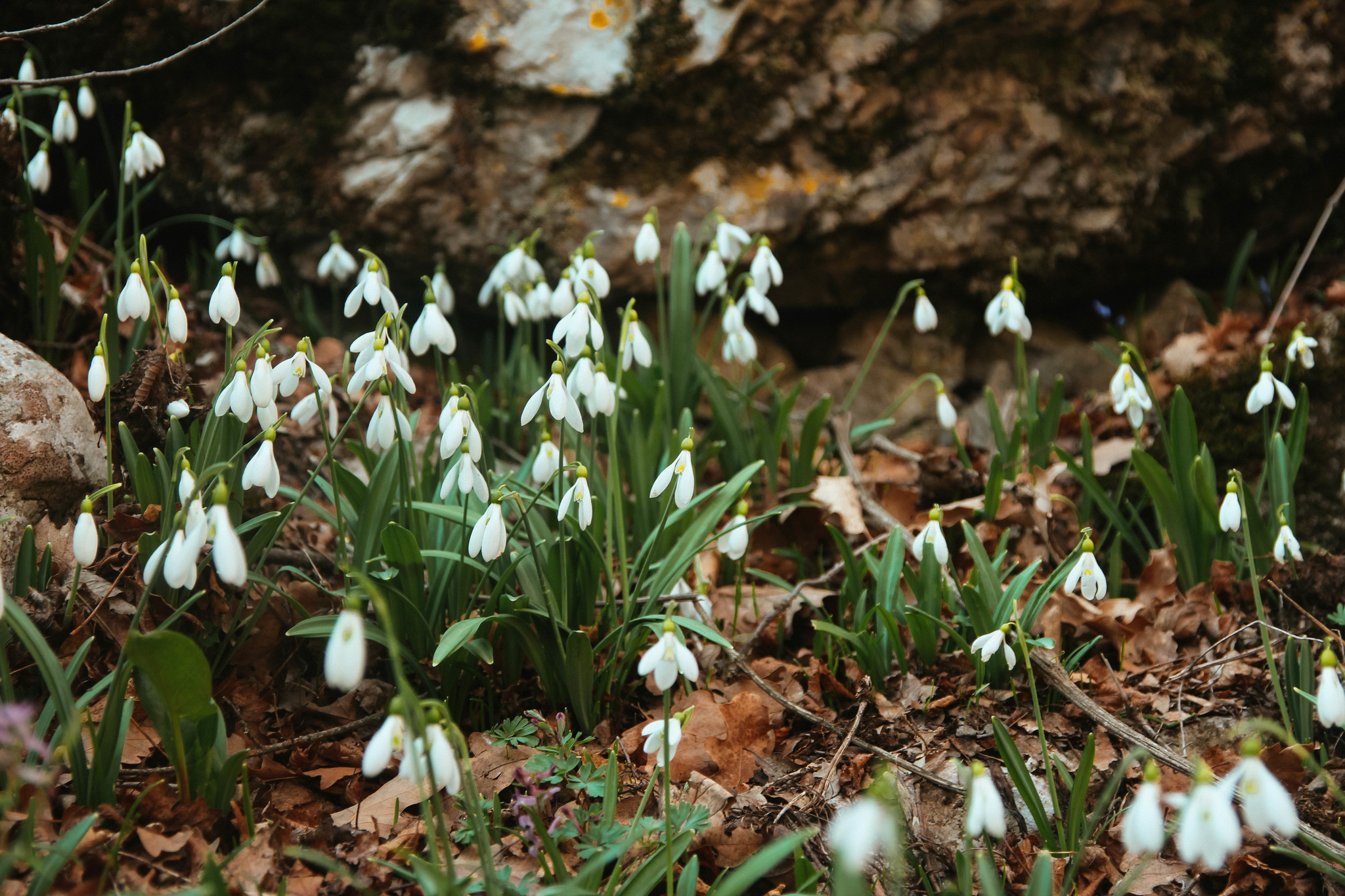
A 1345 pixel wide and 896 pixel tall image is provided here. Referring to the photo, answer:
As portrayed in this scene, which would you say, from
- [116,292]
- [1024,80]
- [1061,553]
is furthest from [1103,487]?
[116,292]

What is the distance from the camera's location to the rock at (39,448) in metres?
1.96

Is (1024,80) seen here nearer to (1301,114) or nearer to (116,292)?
(1301,114)

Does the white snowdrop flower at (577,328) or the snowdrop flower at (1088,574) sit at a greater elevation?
the white snowdrop flower at (577,328)

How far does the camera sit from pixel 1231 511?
2080mm

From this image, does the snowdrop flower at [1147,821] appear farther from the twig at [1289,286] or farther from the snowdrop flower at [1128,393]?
the twig at [1289,286]

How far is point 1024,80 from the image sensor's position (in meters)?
3.60

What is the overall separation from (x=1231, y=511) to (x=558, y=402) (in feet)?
5.25

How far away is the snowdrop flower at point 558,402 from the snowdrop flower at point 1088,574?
→ 1103mm

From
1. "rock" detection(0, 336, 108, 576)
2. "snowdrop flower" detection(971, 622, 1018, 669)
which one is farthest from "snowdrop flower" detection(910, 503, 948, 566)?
"rock" detection(0, 336, 108, 576)

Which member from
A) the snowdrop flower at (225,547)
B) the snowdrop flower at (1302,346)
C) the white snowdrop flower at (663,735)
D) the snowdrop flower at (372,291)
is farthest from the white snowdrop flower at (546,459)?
the snowdrop flower at (1302,346)

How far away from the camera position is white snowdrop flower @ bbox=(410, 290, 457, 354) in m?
1.99

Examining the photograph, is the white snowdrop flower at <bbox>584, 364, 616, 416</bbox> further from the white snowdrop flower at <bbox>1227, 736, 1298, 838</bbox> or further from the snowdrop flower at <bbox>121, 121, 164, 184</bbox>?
the snowdrop flower at <bbox>121, 121, 164, 184</bbox>

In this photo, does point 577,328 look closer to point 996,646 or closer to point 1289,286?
point 996,646

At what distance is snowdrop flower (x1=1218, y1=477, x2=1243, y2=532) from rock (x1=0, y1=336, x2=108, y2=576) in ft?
8.85
